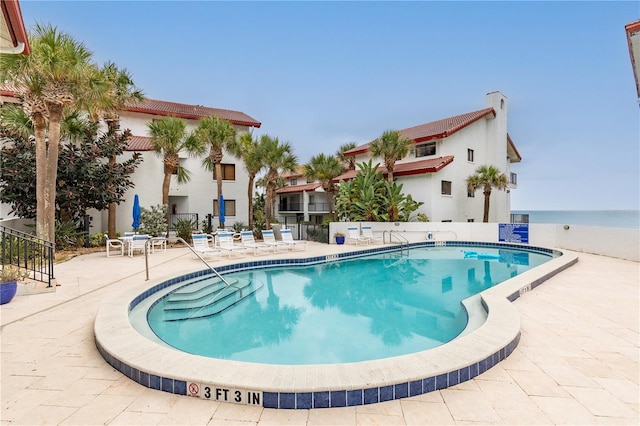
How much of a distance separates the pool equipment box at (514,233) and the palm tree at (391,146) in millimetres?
7149

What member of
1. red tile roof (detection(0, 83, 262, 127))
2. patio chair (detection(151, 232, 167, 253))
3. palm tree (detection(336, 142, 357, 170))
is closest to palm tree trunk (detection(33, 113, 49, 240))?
patio chair (detection(151, 232, 167, 253))

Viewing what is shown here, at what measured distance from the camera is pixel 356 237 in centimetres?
1834

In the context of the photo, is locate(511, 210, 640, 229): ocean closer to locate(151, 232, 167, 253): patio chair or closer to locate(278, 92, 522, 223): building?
locate(278, 92, 522, 223): building

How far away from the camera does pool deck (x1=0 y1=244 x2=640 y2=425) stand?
291 cm

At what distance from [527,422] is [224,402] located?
2.79m

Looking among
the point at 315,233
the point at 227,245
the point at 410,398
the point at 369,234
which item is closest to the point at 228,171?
the point at 315,233

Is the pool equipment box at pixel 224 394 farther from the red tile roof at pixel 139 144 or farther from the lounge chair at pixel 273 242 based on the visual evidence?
the red tile roof at pixel 139 144

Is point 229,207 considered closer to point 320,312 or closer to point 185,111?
point 185,111

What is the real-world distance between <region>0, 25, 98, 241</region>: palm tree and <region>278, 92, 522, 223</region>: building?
17982 millimetres

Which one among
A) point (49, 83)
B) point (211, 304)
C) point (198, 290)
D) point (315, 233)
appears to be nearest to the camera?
point (211, 304)

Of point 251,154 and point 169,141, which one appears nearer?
point 169,141

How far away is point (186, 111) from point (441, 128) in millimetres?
19513

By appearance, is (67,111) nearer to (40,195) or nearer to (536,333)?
(40,195)

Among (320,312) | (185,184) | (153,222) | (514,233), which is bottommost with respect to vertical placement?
(320,312)
